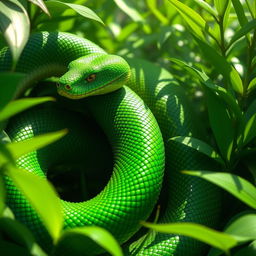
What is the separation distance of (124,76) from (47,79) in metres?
0.32

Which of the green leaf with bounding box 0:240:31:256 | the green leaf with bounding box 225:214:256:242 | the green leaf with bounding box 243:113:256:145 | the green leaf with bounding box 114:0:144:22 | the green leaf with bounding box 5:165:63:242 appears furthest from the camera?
the green leaf with bounding box 114:0:144:22

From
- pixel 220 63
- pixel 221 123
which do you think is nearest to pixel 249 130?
pixel 221 123

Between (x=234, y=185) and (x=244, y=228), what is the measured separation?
100 millimetres

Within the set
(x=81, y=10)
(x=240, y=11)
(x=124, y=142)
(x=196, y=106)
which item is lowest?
(x=196, y=106)

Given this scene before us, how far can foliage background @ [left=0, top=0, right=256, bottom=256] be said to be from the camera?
2.91 feet

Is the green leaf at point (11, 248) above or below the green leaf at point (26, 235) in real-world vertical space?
below

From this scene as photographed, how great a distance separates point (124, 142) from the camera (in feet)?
4.95

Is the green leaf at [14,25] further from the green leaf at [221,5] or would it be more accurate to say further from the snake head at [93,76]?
the green leaf at [221,5]

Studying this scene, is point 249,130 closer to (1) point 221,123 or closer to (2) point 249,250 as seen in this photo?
(1) point 221,123

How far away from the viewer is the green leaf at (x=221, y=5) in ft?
4.54

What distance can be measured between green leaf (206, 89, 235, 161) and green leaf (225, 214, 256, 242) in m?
0.36

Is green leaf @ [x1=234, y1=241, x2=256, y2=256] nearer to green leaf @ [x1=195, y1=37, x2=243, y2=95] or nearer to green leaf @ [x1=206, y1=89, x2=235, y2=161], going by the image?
green leaf @ [x1=206, y1=89, x2=235, y2=161]

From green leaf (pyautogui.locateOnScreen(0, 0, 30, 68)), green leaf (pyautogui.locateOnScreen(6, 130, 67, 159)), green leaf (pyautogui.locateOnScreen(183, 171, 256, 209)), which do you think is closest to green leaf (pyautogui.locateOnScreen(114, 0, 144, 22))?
green leaf (pyautogui.locateOnScreen(0, 0, 30, 68))

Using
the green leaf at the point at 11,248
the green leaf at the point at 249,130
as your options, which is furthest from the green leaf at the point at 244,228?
the green leaf at the point at 11,248
